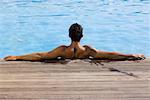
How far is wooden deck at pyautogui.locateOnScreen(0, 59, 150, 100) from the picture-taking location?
3.79m

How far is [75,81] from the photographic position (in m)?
4.30

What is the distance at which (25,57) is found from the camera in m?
5.38

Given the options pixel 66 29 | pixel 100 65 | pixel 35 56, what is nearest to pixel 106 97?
pixel 100 65

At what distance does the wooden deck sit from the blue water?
494 centimetres

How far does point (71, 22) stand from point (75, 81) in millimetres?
8695

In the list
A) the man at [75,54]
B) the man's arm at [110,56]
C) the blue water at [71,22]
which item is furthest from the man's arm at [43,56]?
the blue water at [71,22]

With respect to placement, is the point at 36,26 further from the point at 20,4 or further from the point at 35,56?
the point at 35,56

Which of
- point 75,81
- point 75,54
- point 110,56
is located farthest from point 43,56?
point 75,81

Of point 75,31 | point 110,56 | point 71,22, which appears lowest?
point 71,22

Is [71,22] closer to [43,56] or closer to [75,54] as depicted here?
[75,54]

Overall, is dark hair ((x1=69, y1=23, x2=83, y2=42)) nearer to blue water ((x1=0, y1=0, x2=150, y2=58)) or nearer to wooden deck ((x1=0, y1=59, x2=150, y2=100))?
wooden deck ((x1=0, y1=59, x2=150, y2=100))

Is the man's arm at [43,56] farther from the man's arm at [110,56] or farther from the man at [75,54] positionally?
the man's arm at [110,56]

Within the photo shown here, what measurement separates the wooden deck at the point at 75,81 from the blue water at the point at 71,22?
194 inches

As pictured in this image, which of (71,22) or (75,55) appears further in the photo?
(71,22)
